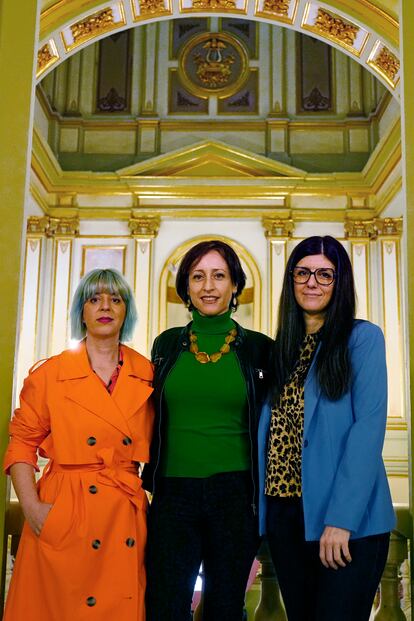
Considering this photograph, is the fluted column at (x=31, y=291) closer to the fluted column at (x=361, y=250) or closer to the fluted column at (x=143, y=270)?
the fluted column at (x=143, y=270)

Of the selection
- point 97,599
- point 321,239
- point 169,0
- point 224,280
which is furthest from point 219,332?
point 169,0

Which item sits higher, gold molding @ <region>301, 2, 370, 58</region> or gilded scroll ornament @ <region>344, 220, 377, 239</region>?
gilded scroll ornament @ <region>344, 220, 377, 239</region>

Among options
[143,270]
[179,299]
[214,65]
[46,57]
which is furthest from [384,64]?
[214,65]

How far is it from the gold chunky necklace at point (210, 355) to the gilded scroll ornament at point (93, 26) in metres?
2.87

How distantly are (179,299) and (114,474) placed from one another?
8.34 metres

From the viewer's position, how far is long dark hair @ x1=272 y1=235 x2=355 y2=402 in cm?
221

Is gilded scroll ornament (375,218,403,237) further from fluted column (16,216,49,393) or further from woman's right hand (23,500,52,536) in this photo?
woman's right hand (23,500,52,536)

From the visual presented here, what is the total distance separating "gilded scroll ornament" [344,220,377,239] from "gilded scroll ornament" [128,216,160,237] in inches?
121

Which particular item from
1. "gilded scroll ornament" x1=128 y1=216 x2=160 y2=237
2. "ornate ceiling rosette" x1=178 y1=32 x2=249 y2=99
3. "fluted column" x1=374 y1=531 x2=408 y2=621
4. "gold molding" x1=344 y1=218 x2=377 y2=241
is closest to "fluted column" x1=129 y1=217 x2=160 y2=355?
"gilded scroll ornament" x1=128 y1=216 x2=160 y2=237

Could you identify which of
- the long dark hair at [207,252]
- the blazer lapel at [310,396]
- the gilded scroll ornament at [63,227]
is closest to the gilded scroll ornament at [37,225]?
the gilded scroll ornament at [63,227]

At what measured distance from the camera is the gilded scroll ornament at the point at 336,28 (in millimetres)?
4520

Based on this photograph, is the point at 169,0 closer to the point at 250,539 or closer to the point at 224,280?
the point at 224,280

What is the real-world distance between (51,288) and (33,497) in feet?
28.6

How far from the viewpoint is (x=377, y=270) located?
1069 centimetres
